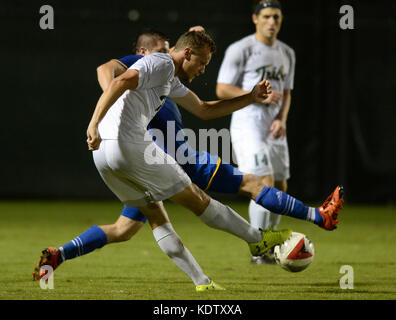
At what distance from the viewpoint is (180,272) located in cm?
576

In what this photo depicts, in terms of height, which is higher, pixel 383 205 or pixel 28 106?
pixel 28 106

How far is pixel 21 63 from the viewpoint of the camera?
11828 millimetres

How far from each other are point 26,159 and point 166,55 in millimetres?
7912

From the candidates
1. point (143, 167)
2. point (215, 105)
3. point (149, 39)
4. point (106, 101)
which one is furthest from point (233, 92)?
point (106, 101)

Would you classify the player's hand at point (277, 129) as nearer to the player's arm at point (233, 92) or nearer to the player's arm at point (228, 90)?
the player's arm at point (233, 92)

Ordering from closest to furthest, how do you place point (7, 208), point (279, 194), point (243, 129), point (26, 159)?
1. point (279, 194)
2. point (243, 129)
3. point (7, 208)
4. point (26, 159)

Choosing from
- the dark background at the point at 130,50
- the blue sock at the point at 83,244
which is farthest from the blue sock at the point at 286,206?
the dark background at the point at 130,50

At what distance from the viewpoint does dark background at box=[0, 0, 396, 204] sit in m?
11.8

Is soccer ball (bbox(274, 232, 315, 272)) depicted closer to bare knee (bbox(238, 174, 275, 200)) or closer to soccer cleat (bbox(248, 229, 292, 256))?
soccer cleat (bbox(248, 229, 292, 256))

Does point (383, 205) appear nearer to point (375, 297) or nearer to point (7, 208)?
point (7, 208)

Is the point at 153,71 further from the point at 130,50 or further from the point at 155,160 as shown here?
the point at 130,50

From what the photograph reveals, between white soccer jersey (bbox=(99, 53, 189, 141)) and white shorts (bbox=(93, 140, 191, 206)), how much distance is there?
0.06 meters

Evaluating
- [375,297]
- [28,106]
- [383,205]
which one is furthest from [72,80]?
[375,297]

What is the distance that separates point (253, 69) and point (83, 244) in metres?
2.54
